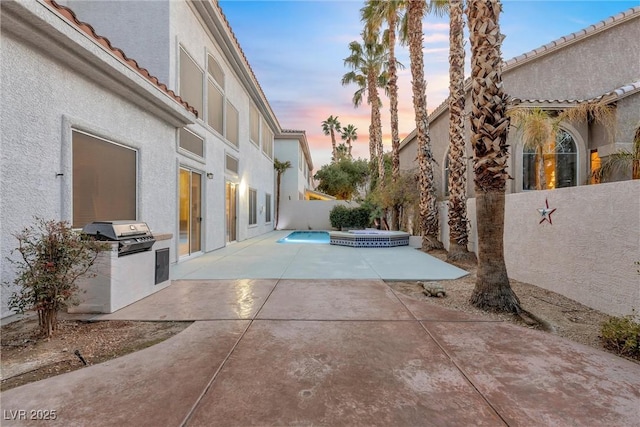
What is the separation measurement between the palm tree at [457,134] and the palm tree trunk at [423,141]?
1939 mm

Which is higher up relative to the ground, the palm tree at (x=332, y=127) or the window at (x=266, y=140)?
the palm tree at (x=332, y=127)

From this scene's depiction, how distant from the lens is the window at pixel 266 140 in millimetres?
21109

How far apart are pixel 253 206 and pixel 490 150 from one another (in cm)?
1498

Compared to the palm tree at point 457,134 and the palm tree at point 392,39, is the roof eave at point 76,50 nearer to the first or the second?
the palm tree at point 457,134

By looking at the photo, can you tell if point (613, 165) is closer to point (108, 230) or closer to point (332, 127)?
point (108, 230)

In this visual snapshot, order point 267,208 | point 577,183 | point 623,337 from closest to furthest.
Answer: point 623,337 < point 577,183 < point 267,208

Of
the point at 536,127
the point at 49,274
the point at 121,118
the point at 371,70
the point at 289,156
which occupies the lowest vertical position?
the point at 49,274

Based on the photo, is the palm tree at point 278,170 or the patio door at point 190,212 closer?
the patio door at point 190,212

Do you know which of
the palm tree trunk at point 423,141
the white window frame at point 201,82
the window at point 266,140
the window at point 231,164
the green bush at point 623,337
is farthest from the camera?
the window at point 266,140

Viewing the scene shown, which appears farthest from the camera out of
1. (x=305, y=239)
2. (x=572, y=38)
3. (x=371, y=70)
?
(x=371, y=70)

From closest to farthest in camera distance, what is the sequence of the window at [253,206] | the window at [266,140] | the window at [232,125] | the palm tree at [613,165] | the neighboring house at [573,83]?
the palm tree at [613,165]
the neighboring house at [573,83]
the window at [232,125]
the window at [253,206]
the window at [266,140]

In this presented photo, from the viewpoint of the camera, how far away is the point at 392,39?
1712 cm

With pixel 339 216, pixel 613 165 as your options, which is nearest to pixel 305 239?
pixel 339 216

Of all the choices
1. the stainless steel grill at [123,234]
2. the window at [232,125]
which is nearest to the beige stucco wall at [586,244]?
the stainless steel grill at [123,234]
